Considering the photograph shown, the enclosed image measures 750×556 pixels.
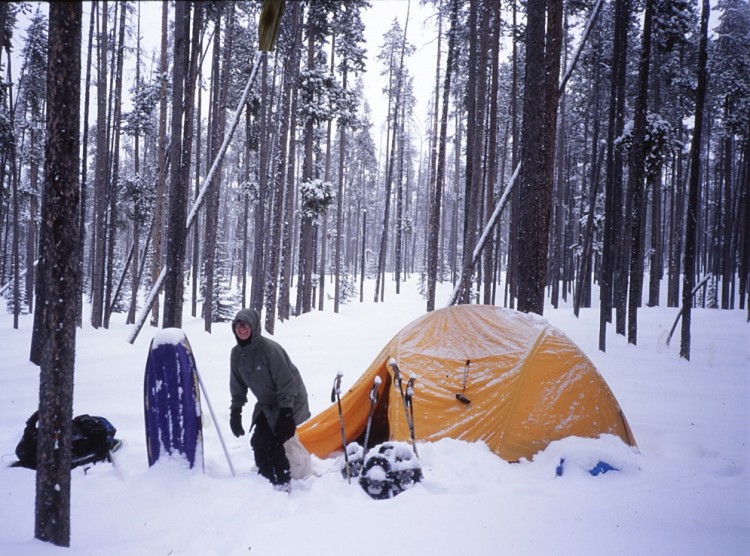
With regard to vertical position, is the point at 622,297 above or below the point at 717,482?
above

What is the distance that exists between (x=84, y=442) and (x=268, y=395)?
2167mm

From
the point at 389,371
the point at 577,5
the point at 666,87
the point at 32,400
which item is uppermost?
the point at 666,87

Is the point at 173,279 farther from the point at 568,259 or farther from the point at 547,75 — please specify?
the point at 568,259

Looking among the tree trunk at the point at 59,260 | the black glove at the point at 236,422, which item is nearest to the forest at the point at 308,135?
the tree trunk at the point at 59,260

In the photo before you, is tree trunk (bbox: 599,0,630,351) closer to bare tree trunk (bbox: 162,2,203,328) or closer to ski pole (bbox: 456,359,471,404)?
ski pole (bbox: 456,359,471,404)

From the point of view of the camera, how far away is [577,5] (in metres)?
12.0

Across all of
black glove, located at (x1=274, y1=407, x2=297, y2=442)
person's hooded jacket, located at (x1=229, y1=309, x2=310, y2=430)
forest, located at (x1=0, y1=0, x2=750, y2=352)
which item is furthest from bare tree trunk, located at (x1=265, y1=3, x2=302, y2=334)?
black glove, located at (x1=274, y1=407, x2=297, y2=442)

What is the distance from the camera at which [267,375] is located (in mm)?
4449

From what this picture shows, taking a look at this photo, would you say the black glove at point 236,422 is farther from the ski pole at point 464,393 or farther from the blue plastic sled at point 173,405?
the ski pole at point 464,393

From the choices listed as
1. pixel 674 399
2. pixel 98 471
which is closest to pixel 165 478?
pixel 98 471

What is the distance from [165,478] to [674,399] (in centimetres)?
794

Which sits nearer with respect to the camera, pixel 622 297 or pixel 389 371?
pixel 389 371

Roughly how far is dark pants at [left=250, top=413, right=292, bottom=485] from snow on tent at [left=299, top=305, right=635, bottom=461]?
110 cm

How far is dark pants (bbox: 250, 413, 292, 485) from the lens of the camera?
440cm
